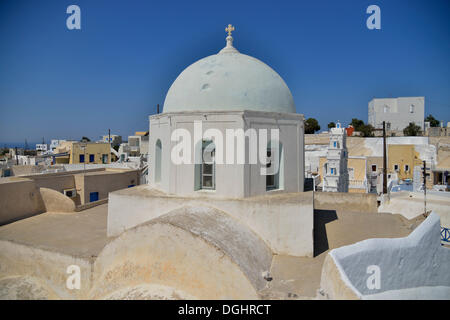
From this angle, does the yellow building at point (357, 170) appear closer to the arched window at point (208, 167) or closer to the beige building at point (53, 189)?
the beige building at point (53, 189)

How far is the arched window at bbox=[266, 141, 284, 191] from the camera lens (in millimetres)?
8391

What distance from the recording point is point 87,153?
31.5m

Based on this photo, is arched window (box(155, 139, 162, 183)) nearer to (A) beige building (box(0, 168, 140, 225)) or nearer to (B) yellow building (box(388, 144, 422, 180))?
(A) beige building (box(0, 168, 140, 225))

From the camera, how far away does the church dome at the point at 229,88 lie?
802cm

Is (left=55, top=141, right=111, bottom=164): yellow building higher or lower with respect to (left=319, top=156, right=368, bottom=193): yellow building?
higher

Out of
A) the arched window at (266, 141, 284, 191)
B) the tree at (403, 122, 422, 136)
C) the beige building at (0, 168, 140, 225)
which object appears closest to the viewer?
the arched window at (266, 141, 284, 191)

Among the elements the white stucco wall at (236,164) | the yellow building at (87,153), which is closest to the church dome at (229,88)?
the white stucco wall at (236,164)

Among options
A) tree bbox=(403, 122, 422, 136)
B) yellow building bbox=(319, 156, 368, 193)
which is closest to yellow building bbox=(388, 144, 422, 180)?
yellow building bbox=(319, 156, 368, 193)

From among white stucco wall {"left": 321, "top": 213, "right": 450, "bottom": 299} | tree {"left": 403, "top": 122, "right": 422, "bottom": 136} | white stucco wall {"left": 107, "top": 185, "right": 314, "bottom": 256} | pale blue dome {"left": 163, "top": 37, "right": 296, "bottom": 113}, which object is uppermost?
tree {"left": 403, "top": 122, "right": 422, "bottom": 136}

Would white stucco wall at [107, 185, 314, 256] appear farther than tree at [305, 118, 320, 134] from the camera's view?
No

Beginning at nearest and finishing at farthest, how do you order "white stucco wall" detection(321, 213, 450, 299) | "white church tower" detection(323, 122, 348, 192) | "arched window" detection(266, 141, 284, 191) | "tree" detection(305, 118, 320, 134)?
"white stucco wall" detection(321, 213, 450, 299) → "arched window" detection(266, 141, 284, 191) → "white church tower" detection(323, 122, 348, 192) → "tree" detection(305, 118, 320, 134)

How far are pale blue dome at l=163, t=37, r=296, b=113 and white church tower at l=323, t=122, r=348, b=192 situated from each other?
1155 cm

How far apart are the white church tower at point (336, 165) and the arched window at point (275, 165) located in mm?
11748

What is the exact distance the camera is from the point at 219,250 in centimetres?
525
